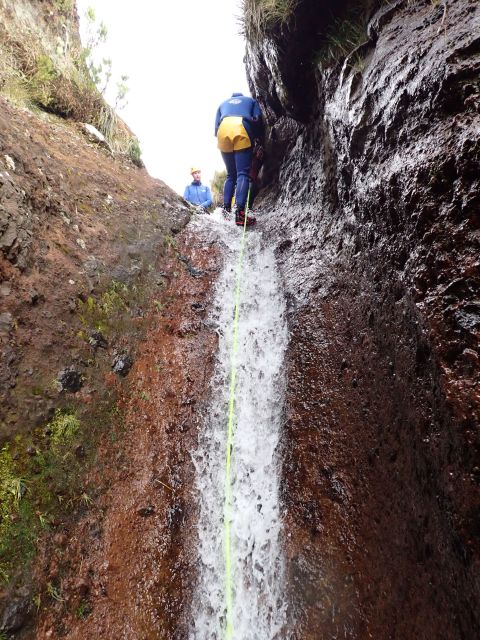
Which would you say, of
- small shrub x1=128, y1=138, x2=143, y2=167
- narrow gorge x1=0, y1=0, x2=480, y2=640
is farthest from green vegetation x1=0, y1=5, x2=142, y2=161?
narrow gorge x1=0, y1=0, x2=480, y2=640

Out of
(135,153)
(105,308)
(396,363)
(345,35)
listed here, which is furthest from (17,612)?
(135,153)

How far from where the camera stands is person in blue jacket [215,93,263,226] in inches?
248

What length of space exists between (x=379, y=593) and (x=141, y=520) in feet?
5.24

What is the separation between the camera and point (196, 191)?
9898 mm

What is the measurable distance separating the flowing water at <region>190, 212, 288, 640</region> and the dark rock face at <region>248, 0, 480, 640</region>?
177 mm

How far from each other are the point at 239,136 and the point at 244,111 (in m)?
0.63

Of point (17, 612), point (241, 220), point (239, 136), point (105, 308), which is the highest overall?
point (239, 136)

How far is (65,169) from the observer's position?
419cm

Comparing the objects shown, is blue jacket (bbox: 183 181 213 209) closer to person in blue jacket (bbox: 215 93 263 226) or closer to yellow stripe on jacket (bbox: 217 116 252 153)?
person in blue jacket (bbox: 215 93 263 226)

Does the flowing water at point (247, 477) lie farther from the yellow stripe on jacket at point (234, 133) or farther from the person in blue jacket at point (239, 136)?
the yellow stripe on jacket at point (234, 133)

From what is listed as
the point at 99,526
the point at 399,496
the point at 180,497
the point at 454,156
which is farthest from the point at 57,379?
the point at 454,156

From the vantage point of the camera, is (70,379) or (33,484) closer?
(33,484)

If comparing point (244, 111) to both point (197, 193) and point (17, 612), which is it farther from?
point (17, 612)

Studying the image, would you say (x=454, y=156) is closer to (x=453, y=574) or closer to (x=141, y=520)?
(x=453, y=574)
